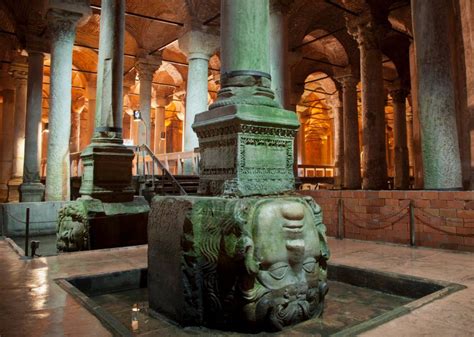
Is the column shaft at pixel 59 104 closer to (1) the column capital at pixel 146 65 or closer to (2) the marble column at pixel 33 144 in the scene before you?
(2) the marble column at pixel 33 144

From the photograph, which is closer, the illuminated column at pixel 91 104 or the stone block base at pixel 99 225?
the stone block base at pixel 99 225

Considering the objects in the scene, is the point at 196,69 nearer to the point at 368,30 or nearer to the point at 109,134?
the point at 368,30

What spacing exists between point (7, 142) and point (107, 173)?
11688 mm

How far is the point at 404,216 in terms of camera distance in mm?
6516

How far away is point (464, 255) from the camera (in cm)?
539

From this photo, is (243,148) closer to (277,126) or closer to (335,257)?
(277,126)

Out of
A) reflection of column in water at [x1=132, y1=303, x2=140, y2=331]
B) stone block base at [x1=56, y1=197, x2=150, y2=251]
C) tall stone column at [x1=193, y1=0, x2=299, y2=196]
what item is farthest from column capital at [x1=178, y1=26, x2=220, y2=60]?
reflection of column in water at [x1=132, y1=303, x2=140, y2=331]

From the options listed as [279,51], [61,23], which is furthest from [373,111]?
[61,23]

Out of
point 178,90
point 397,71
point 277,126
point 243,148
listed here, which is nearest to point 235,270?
point 243,148

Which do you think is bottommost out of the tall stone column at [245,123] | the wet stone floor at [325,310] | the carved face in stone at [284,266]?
the wet stone floor at [325,310]

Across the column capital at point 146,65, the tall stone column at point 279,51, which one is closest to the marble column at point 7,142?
the column capital at point 146,65

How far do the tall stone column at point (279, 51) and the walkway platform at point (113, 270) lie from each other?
4.40 meters

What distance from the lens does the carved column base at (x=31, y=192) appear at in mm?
11675

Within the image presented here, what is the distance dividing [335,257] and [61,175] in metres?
7.38
